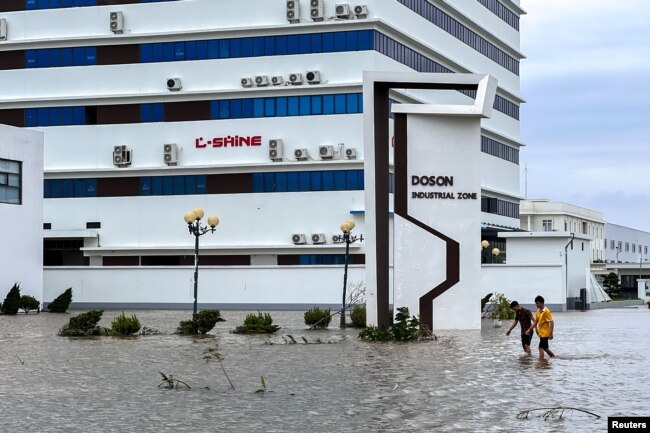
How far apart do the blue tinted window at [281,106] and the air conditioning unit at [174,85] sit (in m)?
5.67

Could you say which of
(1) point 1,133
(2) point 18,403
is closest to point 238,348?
(2) point 18,403

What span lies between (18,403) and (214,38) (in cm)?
4735

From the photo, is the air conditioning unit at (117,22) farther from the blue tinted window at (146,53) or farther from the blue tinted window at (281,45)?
the blue tinted window at (281,45)

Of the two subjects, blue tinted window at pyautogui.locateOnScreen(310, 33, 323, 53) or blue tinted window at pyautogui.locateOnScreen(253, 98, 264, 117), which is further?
blue tinted window at pyautogui.locateOnScreen(253, 98, 264, 117)

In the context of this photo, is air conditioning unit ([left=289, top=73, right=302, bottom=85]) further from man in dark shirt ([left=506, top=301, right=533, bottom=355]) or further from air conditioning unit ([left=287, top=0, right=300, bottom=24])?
man in dark shirt ([left=506, top=301, right=533, bottom=355])

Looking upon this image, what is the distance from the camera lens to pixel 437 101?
222 feet

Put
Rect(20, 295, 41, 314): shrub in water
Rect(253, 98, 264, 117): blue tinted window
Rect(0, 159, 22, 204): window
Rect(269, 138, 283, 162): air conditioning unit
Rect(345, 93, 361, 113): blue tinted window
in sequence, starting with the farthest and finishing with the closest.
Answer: Rect(253, 98, 264, 117): blue tinted window
Rect(269, 138, 283, 162): air conditioning unit
Rect(345, 93, 361, 113): blue tinted window
Rect(0, 159, 22, 204): window
Rect(20, 295, 41, 314): shrub in water

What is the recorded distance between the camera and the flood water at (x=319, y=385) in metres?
14.2

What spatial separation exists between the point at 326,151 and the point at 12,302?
19.0m

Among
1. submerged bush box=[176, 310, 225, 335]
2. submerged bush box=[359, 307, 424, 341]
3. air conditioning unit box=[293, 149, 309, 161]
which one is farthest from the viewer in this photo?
air conditioning unit box=[293, 149, 309, 161]

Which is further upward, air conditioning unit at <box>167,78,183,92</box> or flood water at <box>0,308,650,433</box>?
air conditioning unit at <box>167,78,183,92</box>

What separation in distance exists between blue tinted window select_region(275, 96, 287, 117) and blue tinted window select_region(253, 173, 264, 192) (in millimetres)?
3414

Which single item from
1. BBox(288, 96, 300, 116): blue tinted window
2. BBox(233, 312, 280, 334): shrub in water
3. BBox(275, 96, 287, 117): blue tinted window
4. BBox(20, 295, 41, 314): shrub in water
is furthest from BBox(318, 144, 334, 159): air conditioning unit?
BBox(233, 312, 280, 334): shrub in water

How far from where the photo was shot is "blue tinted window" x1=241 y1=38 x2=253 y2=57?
61375 millimetres
